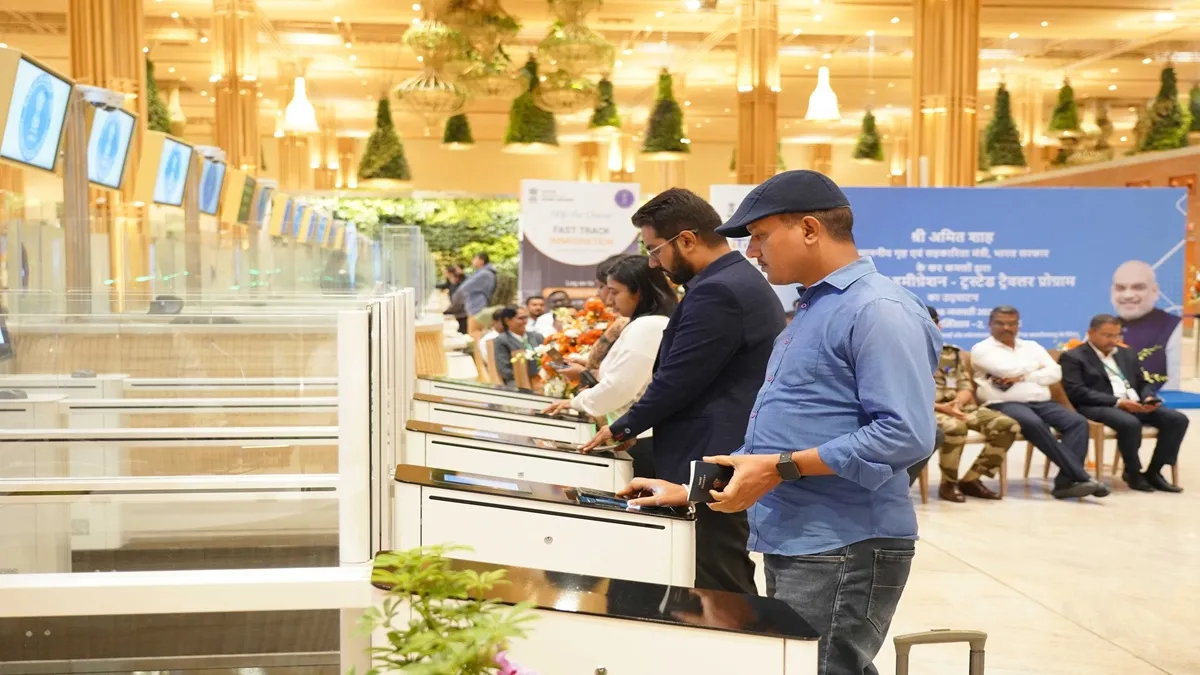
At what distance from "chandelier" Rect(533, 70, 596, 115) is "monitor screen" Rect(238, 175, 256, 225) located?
9.93ft

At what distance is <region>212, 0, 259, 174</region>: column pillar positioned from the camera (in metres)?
16.4

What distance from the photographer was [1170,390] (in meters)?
9.87

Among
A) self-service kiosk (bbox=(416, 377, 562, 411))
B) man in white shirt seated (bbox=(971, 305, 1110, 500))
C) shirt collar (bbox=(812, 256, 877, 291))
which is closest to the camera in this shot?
shirt collar (bbox=(812, 256, 877, 291))

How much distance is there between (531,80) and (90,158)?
4876mm

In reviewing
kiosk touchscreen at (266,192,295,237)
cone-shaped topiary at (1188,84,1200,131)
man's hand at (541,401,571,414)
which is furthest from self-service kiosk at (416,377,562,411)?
cone-shaped topiary at (1188,84,1200,131)

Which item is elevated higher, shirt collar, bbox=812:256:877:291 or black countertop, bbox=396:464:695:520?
shirt collar, bbox=812:256:877:291

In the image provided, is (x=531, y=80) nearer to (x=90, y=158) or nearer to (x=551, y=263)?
(x=551, y=263)

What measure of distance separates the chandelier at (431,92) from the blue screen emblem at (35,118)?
3.93m

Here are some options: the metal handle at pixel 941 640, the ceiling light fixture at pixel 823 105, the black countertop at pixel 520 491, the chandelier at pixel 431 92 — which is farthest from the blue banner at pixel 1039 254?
the black countertop at pixel 520 491

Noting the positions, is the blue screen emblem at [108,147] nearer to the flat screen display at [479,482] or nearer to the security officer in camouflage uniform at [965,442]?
the security officer in camouflage uniform at [965,442]

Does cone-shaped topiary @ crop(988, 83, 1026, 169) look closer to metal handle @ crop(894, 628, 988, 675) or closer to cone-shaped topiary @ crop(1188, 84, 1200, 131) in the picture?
cone-shaped topiary @ crop(1188, 84, 1200, 131)

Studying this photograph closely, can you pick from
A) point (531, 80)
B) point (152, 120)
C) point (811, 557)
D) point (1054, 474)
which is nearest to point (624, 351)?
point (811, 557)

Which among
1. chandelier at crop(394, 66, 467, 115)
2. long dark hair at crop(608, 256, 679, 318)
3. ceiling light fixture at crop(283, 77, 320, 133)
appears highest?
ceiling light fixture at crop(283, 77, 320, 133)

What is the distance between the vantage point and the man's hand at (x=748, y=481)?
6.45 ft
